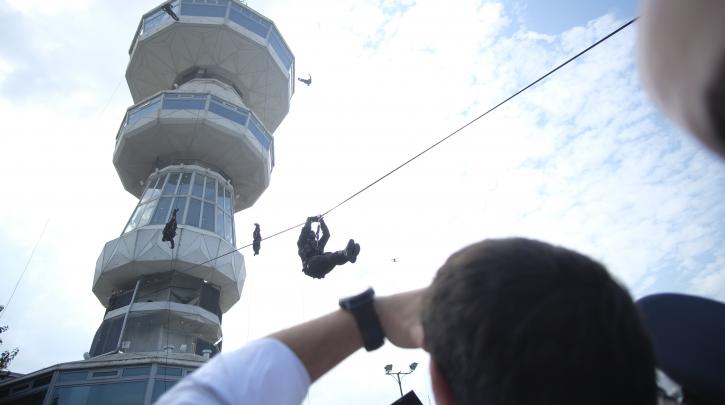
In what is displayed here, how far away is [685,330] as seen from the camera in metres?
1.16

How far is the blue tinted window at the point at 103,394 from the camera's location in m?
12.8

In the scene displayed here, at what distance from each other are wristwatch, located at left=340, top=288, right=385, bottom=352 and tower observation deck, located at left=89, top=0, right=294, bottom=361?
16.6 metres

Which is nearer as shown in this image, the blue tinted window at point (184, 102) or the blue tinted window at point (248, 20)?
the blue tinted window at point (184, 102)

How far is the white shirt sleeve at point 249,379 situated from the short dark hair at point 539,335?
0.35m

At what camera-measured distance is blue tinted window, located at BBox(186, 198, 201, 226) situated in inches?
856

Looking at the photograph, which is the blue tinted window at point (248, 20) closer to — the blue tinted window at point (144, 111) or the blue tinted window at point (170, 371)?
the blue tinted window at point (144, 111)

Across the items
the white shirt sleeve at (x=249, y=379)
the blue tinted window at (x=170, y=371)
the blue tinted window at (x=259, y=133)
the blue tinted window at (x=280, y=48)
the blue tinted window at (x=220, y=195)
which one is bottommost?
the white shirt sleeve at (x=249, y=379)

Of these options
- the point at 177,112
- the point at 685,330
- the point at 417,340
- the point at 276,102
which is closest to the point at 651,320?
the point at 685,330

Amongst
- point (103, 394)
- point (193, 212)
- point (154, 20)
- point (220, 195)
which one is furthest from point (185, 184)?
point (154, 20)

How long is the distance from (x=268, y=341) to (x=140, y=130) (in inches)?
1048

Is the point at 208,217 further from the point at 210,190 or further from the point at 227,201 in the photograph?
the point at 227,201

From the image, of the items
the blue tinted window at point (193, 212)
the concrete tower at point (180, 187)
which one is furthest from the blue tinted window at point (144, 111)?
the blue tinted window at point (193, 212)

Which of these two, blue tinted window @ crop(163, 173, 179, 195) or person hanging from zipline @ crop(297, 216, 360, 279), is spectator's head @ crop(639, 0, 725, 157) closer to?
person hanging from zipline @ crop(297, 216, 360, 279)

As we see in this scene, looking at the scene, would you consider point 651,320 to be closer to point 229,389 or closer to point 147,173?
point 229,389
